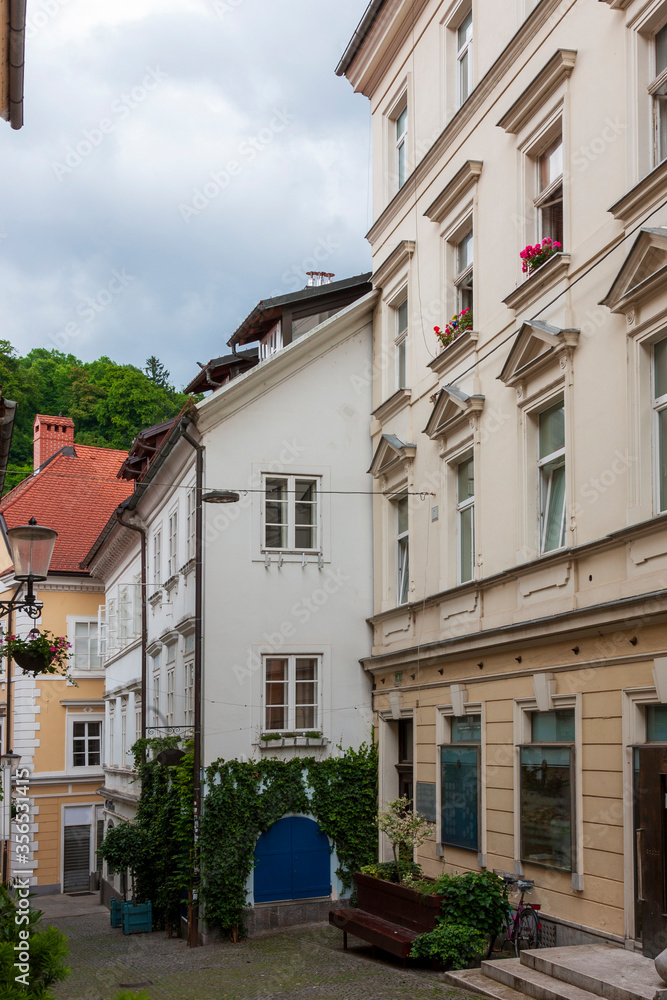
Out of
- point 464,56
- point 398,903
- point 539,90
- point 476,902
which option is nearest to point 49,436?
point 464,56

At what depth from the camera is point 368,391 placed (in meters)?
21.7

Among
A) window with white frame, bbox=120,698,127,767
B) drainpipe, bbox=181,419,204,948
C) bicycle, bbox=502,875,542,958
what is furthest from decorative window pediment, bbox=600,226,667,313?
window with white frame, bbox=120,698,127,767

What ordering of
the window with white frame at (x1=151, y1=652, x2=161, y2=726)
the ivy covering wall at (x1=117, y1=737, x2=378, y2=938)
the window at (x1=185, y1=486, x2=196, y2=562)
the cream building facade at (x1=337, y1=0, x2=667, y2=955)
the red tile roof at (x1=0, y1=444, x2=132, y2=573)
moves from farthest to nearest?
the red tile roof at (x1=0, y1=444, x2=132, y2=573) → the window with white frame at (x1=151, y1=652, x2=161, y2=726) → the window at (x1=185, y1=486, x2=196, y2=562) → the ivy covering wall at (x1=117, y1=737, x2=378, y2=938) → the cream building facade at (x1=337, y1=0, x2=667, y2=955)

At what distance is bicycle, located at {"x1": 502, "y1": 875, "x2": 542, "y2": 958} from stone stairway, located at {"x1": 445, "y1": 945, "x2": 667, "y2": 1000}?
85 centimetres

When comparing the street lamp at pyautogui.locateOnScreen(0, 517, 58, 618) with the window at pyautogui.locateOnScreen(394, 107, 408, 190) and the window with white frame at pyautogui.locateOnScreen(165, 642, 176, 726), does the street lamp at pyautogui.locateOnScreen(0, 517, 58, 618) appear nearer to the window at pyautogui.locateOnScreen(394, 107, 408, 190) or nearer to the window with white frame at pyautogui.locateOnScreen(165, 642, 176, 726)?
the window at pyautogui.locateOnScreen(394, 107, 408, 190)

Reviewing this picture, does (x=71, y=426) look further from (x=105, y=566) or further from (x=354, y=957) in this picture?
(x=354, y=957)

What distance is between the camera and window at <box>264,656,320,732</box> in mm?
20266

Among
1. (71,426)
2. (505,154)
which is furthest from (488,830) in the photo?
(71,426)

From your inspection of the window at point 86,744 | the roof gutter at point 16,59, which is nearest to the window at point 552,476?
the roof gutter at point 16,59

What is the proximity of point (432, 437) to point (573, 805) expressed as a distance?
6.74 meters

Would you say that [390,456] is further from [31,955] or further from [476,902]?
[31,955]

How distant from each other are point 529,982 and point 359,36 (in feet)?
55.7

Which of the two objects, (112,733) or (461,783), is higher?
(461,783)

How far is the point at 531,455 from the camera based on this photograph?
14484mm
